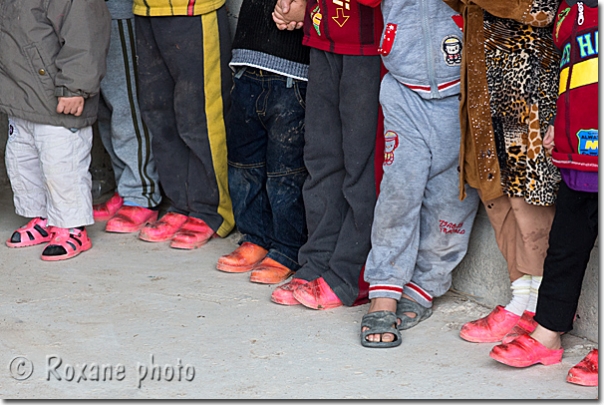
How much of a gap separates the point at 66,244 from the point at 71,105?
1.98ft

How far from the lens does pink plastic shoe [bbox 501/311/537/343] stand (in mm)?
2752

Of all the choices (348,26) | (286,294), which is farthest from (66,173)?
(348,26)

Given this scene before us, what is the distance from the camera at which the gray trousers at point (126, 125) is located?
4043 millimetres

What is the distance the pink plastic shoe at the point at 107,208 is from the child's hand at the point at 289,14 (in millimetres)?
1531

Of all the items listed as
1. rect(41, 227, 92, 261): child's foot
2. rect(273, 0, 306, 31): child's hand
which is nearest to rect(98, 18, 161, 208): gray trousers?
rect(41, 227, 92, 261): child's foot

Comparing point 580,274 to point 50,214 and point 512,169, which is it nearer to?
point 512,169

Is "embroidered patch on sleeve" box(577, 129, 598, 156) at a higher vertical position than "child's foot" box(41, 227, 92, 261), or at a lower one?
higher

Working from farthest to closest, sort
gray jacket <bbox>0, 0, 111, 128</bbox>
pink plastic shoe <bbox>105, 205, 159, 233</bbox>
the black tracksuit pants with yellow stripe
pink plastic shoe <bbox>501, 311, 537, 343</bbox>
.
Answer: pink plastic shoe <bbox>105, 205, 159, 233</bbox>
the black tracksuit pants with yellow stripe
gray jacket <bbox>0, 0, 111, 128</bbox>
pink plastic shoe <bbox>501, 311, 537, 343</bbox>

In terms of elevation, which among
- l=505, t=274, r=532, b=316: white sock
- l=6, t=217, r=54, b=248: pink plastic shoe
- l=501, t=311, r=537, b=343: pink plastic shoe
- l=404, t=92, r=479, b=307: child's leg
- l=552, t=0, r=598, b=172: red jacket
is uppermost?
l=552, t=0, r=598, b=172: red jacket

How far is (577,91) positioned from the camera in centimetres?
237

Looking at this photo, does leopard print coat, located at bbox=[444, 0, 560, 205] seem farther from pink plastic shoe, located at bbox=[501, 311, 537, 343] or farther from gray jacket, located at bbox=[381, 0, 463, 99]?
pink plastic shoe, located at bbox=[501, 311, 537, 343]

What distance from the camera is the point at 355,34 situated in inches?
116

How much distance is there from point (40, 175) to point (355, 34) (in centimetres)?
170

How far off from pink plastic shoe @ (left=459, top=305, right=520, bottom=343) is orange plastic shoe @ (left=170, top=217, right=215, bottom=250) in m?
1.42
